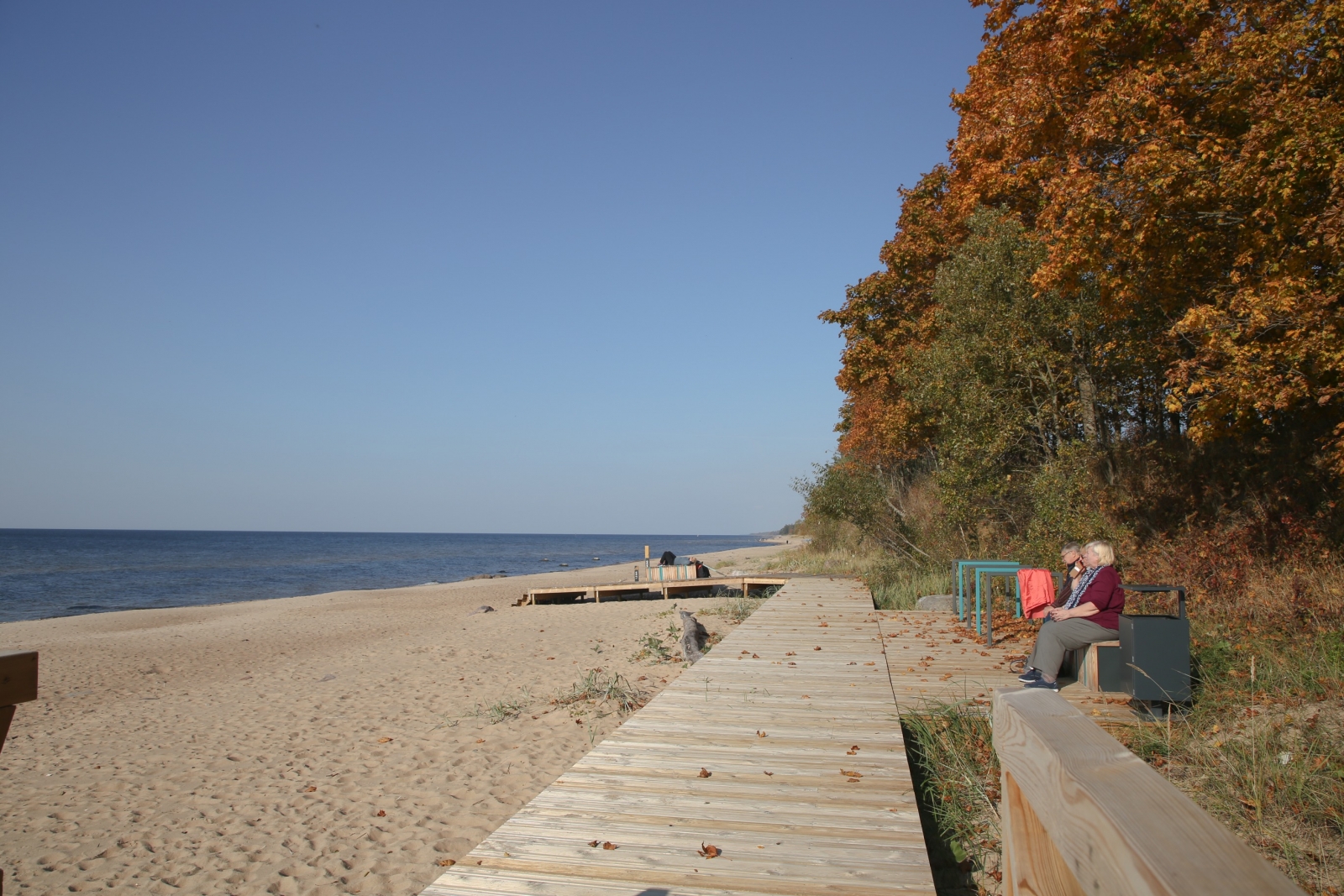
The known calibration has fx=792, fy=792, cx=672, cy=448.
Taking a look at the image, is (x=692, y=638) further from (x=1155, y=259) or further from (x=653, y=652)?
(x=1155, y=259)

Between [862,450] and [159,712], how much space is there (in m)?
19.8

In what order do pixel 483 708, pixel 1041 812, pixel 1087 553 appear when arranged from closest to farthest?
1. pixel 1041 812
2. pixel 1087 553
3. pixel 483 708

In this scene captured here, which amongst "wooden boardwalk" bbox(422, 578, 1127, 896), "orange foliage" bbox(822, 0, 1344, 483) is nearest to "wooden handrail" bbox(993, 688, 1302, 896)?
"wooden boardwalk" bbox(422, 578, 1127, 896)

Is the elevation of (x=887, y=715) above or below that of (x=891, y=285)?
below

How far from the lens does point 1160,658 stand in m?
5.17

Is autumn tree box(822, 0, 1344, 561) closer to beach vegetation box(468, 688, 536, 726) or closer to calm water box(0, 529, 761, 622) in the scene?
beach vegetation box(468, 688, 536, 726)

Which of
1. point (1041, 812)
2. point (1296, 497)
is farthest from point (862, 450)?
point (1041, 812)

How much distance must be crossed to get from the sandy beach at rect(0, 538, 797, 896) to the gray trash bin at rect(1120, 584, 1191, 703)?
14.8 ft

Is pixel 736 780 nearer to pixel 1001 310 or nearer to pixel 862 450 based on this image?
pixel 1001 310

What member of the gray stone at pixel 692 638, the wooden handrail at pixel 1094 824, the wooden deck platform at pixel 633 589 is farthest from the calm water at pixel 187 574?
the wooden handrail at pixel 1094 824

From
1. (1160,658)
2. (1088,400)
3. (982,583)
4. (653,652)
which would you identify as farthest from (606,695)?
(1088,400)

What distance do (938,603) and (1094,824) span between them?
11380mm

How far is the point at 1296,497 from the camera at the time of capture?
906 cm

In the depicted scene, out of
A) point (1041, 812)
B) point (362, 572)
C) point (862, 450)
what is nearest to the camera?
point (1041, 812)
